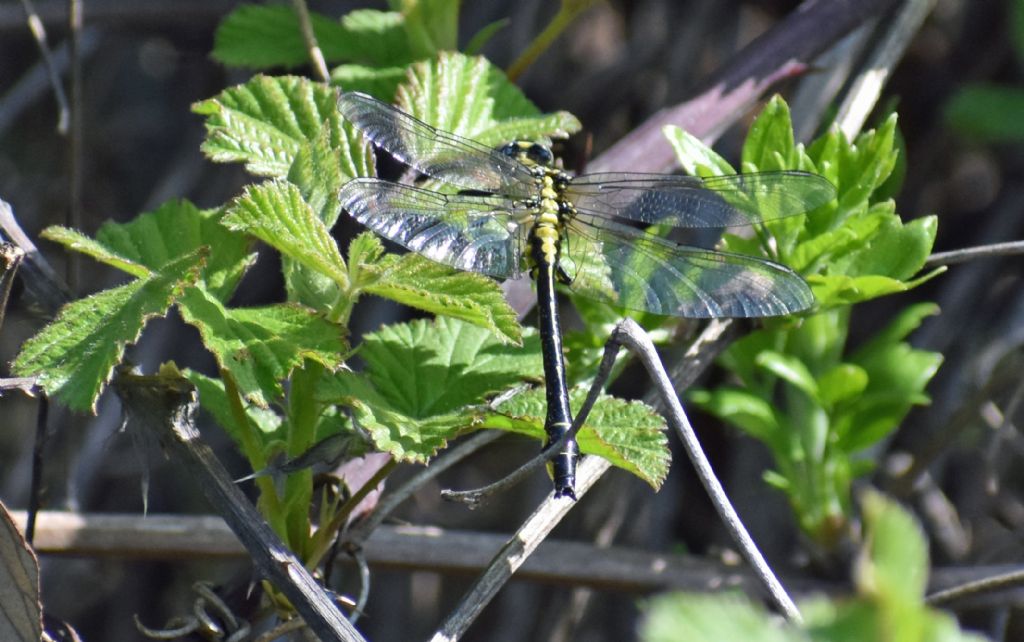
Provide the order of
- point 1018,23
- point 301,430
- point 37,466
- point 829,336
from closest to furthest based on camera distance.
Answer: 1. point 301,430
2. point 37,466
3. point 829,336
4. point 1018,23

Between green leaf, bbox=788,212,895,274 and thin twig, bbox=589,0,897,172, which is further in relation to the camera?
thin twig, bbox=589,0,897,172

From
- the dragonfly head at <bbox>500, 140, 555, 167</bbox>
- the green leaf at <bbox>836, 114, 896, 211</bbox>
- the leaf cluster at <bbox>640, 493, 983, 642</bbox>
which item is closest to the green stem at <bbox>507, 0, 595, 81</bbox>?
the dragonfly head at <bbox>500, 140, 555, 167</bbox>

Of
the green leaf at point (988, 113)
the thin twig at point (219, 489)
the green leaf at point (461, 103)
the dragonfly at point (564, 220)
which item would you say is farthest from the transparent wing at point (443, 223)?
the green leaf at point (988, 113)

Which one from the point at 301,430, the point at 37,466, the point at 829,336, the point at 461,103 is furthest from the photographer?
Result: the point at 829,336

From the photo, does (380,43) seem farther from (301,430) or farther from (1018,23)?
(1018,23)

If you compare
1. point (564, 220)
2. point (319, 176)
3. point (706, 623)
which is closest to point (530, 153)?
point (564, 220)

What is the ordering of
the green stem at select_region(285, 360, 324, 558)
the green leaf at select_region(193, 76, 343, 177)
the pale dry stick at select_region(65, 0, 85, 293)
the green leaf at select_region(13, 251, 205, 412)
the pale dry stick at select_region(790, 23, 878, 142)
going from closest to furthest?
the green leaf at select_region(13, 251, 205, 412) < the green stem at select_region(285, 360, 324, 558) < the green leaf at select_region(193, 76, 343, 177) < the pale dry stick at select_region(65, 0, 85, 293) < the pale dry stick at select_region(790, 23, 878, 142)

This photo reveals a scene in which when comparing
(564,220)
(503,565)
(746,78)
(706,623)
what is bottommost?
(503,565)

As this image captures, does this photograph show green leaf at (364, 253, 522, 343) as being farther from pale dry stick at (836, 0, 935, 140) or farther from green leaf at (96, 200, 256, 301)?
pale dry stick at (836, 0, 935, 140)
